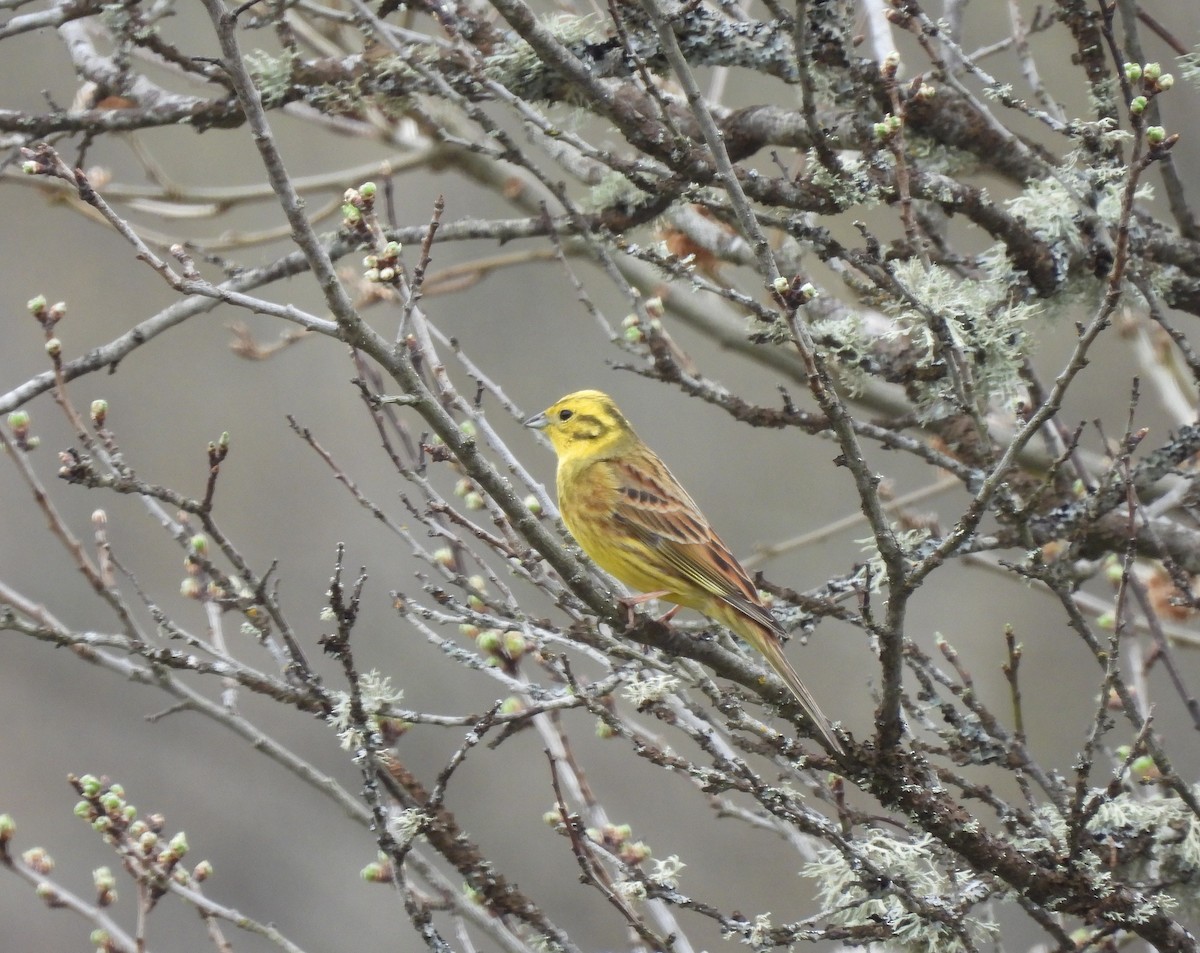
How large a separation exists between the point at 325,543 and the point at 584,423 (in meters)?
4.53

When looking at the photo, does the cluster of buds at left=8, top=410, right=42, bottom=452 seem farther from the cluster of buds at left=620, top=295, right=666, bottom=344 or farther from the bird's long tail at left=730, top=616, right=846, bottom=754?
the bird's long tail at left=730, top=616, right=846, bottom=754

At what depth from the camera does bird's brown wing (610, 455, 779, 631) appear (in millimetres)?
4086

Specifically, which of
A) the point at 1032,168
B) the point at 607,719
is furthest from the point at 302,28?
the point at 607,719

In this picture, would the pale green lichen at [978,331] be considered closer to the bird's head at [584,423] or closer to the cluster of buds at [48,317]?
the bird's head at [584,423]

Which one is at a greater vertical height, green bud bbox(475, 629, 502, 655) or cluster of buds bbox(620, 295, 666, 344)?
cluster of buds bbox(620, 295, 666, 344)

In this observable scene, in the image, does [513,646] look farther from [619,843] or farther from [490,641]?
[619,843]

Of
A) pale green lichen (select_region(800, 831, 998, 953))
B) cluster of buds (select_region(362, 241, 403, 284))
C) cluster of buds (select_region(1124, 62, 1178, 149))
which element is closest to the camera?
cluster of buds (select_region(1124, 62, 1178, 149))

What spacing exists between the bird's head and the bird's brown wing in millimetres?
143

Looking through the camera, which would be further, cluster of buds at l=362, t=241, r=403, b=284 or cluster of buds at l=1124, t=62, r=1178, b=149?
cluster of buds at l=362, t=241, r=403, b=284

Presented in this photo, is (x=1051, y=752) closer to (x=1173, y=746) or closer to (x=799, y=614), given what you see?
(x=1173, y=746)

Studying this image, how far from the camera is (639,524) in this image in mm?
4430

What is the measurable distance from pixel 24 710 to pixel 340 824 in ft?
6.89

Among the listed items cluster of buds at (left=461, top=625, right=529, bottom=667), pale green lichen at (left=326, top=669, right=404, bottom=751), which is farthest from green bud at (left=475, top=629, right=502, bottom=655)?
pale green lichen at (left=326, top=669, right=404, bottom=751)

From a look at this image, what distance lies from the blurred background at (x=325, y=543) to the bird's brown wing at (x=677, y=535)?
12.7 ft
